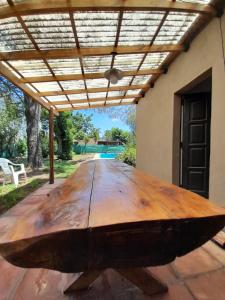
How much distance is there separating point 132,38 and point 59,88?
89.0 inches

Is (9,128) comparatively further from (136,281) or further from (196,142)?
(136,281)

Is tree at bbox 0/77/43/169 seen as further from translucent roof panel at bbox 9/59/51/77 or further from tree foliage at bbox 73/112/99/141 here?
tree foliage at bbox 73/112/99/141

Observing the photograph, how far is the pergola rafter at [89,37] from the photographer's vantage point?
2500 millimetres

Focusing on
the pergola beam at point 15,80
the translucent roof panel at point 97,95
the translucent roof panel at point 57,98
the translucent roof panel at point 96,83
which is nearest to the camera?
the pergola beam at point 15,80

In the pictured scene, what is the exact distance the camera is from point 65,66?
402 centimetres

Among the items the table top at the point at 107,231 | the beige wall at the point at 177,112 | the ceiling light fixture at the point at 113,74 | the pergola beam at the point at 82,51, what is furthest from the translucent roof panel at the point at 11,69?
the table top at the point at 107,231

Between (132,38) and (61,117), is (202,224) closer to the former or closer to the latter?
(132,38)

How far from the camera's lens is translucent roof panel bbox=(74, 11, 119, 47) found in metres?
2.73

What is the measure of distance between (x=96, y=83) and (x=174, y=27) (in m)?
2.28

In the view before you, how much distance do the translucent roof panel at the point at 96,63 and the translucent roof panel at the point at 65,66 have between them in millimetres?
142

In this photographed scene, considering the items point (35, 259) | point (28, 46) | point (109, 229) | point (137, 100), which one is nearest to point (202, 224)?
point (109, 229)

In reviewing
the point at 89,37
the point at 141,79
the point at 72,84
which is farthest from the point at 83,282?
the point at 141,79

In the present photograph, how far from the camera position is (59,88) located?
509 centimetres

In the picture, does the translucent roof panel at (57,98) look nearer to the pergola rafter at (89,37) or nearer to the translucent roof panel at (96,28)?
the pergola rafter at (89,37)
